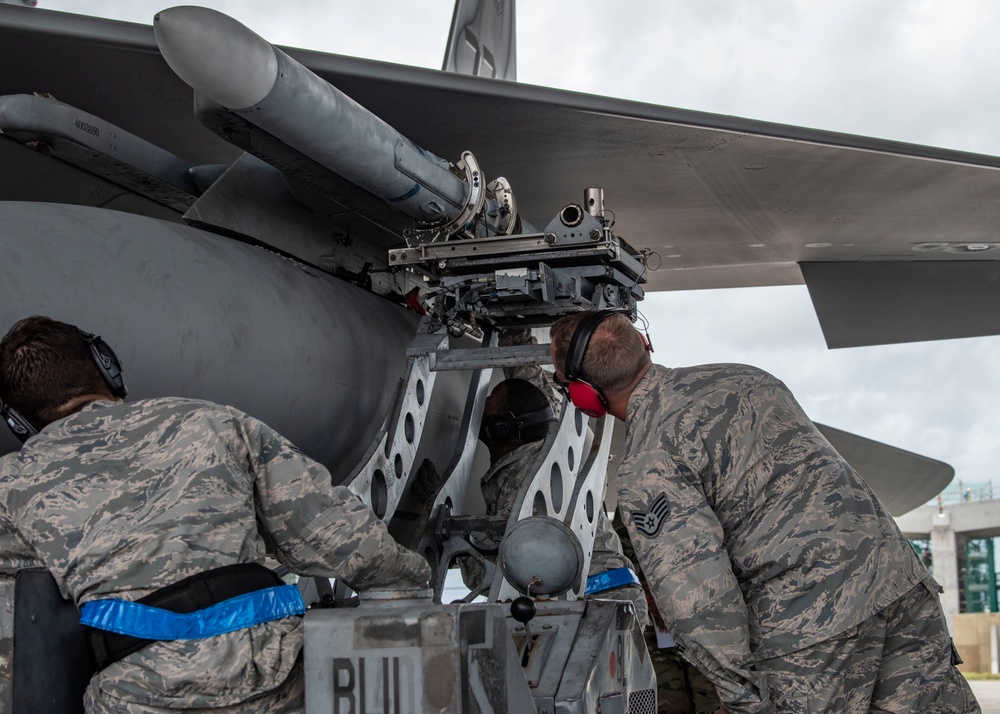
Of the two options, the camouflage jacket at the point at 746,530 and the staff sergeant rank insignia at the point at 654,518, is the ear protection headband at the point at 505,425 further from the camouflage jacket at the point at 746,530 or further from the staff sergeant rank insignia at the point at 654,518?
the staff sergeant rank insignia at the point at 654,518

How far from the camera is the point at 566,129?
13.9 ft

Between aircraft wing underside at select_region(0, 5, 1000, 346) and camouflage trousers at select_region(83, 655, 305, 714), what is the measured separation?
2.35 meters

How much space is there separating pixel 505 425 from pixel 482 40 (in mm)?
5578

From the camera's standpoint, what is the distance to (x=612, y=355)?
252cm

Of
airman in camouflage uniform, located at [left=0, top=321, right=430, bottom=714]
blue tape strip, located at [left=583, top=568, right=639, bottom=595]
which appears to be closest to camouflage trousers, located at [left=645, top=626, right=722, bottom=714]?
blue tape strip, located at [left=583, top=568, right=639, bottom=595]

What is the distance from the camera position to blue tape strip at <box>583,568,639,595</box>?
12.7 feet

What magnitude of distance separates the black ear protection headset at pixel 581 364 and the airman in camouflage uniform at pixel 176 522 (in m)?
0.64

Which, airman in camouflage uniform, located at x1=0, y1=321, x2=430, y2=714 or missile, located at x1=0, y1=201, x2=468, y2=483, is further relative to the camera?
missile, located at x1=0, y1=201, x2=468, y2=483

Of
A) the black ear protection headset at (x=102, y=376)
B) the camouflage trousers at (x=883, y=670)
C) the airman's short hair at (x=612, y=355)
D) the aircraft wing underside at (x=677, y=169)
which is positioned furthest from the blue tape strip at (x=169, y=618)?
the aircraft wing underside at (x=677, y=169)

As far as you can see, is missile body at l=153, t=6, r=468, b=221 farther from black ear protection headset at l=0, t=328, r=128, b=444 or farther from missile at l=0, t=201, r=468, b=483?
black ear protection headset at l=0, t=328, r=128, b=444

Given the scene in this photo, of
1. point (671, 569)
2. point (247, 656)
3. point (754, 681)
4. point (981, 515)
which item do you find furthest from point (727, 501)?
point (981, 515)

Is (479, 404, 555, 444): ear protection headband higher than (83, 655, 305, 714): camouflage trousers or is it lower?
higher

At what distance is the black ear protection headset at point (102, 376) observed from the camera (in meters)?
2.18

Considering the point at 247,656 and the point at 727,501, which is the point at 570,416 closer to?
the point at 727,501
